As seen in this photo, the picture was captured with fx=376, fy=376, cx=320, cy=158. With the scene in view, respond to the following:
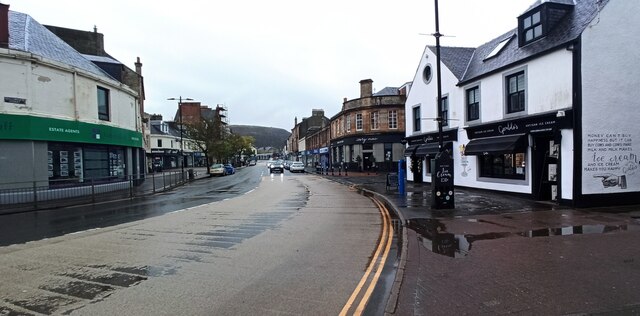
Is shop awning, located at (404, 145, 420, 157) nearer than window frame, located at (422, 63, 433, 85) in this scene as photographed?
No

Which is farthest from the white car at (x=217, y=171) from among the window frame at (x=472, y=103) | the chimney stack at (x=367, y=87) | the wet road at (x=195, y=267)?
the wet road at (x=195, y=267)

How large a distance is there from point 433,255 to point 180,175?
30.1 m

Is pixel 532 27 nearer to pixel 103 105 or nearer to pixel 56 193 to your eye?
pixel 56 193

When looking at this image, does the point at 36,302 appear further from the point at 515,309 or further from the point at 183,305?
the point at 515,309

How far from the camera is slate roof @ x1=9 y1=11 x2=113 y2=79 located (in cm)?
1867

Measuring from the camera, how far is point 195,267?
20.9 feet

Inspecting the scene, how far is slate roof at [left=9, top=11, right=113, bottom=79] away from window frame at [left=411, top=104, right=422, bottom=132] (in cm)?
2011

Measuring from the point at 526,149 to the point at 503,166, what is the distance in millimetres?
1921

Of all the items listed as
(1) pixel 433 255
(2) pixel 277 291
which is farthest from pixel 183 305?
(1) pixel 433 255

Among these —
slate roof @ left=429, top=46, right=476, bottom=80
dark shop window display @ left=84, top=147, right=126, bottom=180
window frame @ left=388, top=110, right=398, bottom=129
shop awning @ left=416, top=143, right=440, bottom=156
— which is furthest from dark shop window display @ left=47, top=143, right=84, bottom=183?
window frame @ left=388, top=110, right=398, bottom=129

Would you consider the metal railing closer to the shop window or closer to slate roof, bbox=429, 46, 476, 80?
the shop window

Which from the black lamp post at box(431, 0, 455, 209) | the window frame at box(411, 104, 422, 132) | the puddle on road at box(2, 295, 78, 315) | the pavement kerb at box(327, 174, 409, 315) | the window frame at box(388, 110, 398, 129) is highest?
the window frame at box(388, 110, 398, 129)

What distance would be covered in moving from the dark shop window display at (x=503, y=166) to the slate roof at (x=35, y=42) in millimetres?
21971

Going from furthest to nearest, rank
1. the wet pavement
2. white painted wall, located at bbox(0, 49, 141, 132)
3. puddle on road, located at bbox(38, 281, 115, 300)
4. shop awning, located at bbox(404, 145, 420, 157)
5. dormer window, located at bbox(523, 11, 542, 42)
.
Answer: shop awning, located at bbox(404, 145, 420, 157)
white painted wall, located at bbox(0, 49, 141, 132)
dormer window, located at bbox(523, 11, 542, 42)
puddle on road, located at bbox(38, 281, 115, 300)
the wet pavement
